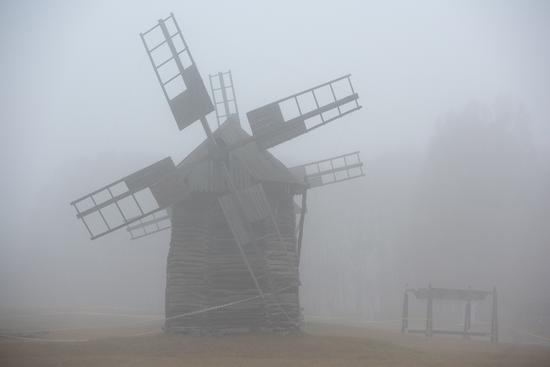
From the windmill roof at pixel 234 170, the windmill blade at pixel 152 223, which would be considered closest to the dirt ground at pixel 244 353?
the windmill blade at pixel 152 223

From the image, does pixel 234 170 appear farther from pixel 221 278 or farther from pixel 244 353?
pixel 244 353

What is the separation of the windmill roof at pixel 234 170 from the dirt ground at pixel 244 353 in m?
5.21

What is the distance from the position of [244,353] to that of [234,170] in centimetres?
652

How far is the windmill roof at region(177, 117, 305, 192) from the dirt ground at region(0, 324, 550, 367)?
5.21 m

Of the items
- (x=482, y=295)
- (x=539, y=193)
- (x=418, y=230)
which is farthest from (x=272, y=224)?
(x=539, y=193)

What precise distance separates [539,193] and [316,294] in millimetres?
28033

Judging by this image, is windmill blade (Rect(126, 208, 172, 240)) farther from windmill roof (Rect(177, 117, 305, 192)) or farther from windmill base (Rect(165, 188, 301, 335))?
windmill roof (Rect(177, 117, 305, 192))

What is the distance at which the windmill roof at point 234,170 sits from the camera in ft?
59.4

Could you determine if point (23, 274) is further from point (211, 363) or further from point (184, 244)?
point (211, 363)

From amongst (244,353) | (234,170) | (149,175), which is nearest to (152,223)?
(149,175)

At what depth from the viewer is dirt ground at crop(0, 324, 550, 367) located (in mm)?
12812

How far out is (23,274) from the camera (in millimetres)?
64875

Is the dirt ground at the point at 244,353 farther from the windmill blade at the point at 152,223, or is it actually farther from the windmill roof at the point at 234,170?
the windmill roof at the point at 234,170

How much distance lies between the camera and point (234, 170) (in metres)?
18.4
